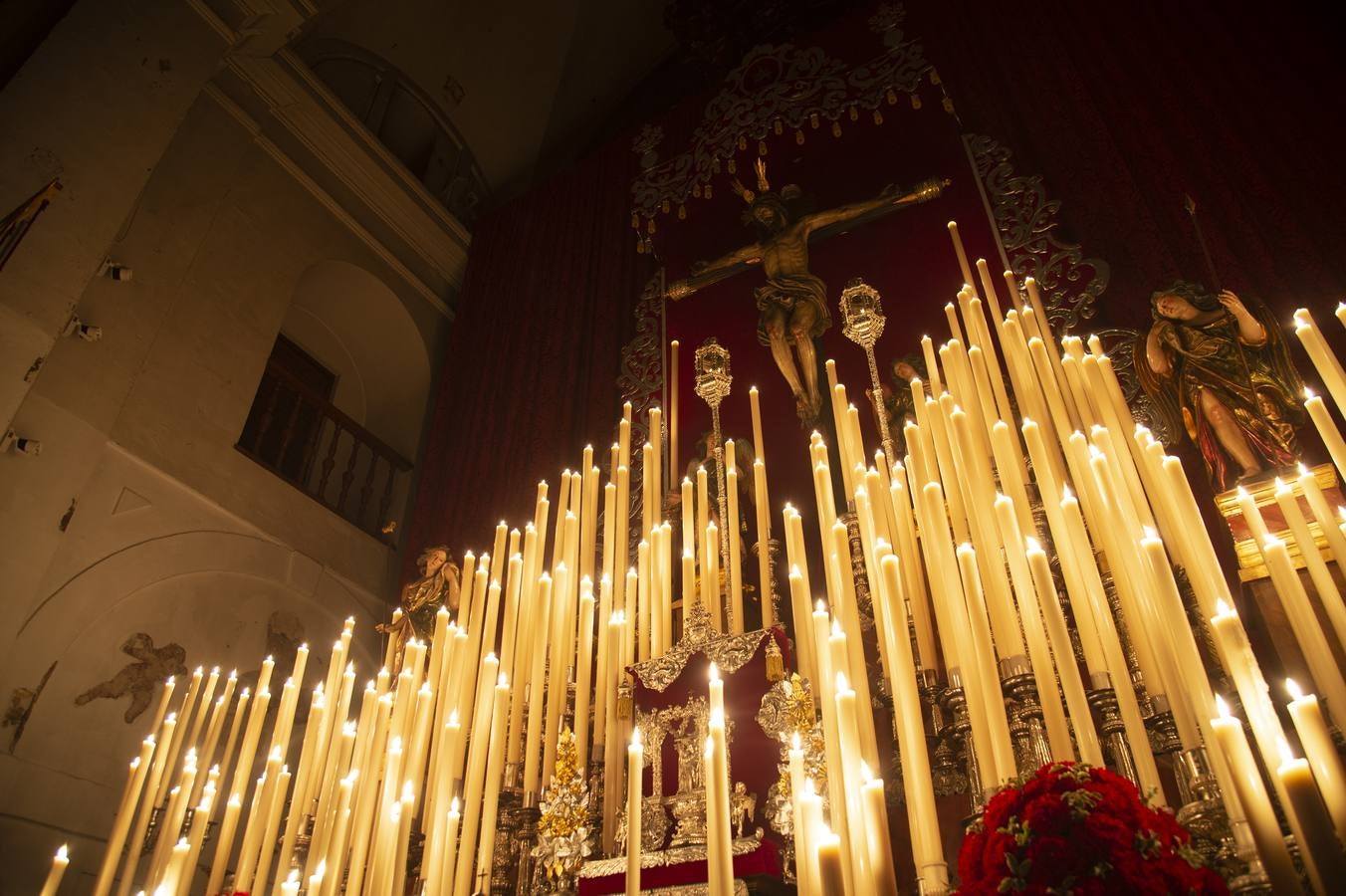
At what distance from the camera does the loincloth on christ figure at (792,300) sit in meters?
4.41

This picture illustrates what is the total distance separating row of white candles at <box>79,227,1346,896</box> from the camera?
1.61 m

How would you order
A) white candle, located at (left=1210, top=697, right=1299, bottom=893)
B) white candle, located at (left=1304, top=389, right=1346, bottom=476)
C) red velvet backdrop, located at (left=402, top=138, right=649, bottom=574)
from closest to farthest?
white candle, located at (left=1210, top=697, right=1299, bottom=893), white candle, located at (left=1304, top=389, right=1346, bottom=476), red velvet backdrop, located at (left=402, top=138, right=649, bottom=574)

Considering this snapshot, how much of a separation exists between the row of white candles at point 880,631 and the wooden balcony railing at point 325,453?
3.02 metres

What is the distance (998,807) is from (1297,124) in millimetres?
3605

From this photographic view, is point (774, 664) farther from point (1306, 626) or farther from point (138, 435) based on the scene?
point (138, 435)

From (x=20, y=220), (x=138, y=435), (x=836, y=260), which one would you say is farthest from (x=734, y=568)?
(x=138, y=435)

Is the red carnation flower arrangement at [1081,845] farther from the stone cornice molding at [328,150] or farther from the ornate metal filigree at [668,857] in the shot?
the stone cornice molding at [328,150]

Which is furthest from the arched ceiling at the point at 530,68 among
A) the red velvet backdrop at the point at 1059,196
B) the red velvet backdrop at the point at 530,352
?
the red velvet backdrop at the point at 1059,196

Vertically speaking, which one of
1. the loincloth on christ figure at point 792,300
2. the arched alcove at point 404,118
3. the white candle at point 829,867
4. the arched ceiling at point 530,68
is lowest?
the white candle at point 829,867

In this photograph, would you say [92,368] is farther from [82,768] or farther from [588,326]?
[588,326]

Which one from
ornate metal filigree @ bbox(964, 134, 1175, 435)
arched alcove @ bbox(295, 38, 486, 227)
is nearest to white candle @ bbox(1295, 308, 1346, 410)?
ornate metal filigree @ bbox(964, 134, 1175, 435)

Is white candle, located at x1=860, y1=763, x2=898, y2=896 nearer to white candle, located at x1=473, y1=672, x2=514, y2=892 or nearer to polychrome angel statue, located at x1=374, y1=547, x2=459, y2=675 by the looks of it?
white candle, located at x1=473, y1=672, x2=514, y2=892

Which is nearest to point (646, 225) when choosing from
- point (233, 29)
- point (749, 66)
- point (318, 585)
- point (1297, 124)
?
point (749, 66)

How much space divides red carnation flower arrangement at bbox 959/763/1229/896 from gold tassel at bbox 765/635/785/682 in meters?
1.08
